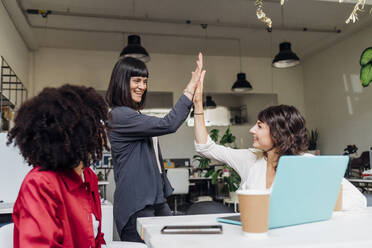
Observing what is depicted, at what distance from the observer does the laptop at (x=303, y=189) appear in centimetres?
84

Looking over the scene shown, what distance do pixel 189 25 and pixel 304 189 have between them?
5954mm

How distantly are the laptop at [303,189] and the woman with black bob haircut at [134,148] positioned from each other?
1.67ft

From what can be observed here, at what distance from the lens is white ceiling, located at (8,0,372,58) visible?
5.71 metres

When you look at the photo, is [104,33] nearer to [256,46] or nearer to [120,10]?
[120,10]

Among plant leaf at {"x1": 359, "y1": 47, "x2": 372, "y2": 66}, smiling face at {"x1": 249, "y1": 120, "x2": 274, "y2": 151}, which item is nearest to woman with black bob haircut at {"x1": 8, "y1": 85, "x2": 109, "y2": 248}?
smiling face at {"x1": 249, "y1": 120, "x2": 274, "y2": 151}

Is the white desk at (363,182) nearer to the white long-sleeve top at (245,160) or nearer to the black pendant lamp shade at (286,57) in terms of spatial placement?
the black pendant lamp shade at (286,57)

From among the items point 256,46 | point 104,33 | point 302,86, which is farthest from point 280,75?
point 104,33

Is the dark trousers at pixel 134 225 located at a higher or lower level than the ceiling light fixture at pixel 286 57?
lower

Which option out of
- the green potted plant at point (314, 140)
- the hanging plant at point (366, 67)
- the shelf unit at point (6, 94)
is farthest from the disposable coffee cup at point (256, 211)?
the green potted plant at point (314, 140)

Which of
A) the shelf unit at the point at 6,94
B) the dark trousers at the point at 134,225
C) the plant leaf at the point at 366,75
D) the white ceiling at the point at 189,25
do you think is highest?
the white ceiling at the point at 189,25

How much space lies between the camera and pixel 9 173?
7.99ft

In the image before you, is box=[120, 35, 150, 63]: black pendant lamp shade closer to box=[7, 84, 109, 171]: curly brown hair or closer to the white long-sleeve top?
the white long-sleeve top

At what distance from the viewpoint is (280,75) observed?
8695mm

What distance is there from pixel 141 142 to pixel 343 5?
17.9 ft
